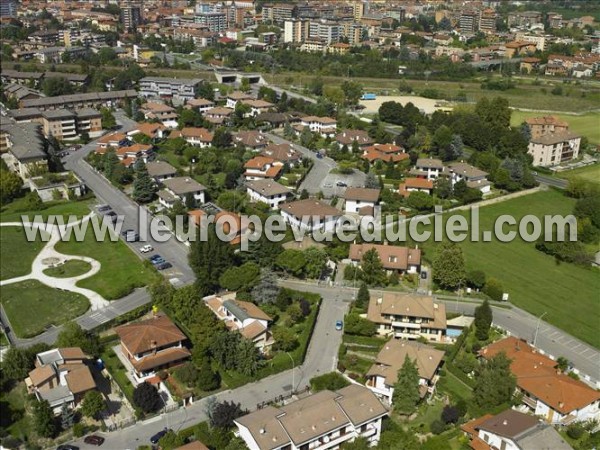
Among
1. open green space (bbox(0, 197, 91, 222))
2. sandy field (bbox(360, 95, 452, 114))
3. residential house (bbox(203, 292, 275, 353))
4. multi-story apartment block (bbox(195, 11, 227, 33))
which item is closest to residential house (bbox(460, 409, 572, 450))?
residential house (bbox(203, 292, 275, 353))

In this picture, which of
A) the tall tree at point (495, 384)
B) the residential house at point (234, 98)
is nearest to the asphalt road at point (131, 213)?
the tall tree at point (495, 384)

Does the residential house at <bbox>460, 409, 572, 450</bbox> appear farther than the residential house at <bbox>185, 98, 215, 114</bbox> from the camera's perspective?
No

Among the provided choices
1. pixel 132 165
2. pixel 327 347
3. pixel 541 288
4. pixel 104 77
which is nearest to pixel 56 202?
pixel 132 165

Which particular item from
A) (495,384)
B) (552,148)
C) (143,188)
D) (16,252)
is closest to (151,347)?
(495,384)

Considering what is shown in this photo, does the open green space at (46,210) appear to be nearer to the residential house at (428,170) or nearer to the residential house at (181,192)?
the residential house at (181,192)

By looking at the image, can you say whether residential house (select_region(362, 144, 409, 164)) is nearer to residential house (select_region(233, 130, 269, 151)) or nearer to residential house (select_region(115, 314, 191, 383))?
residential house (select_region(233, 130, 269, 151))
